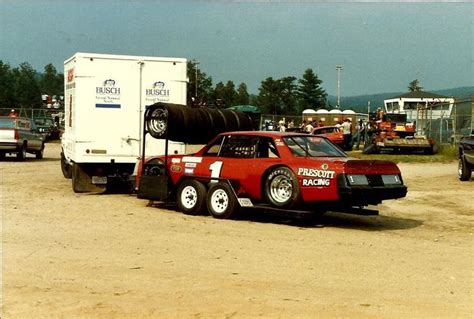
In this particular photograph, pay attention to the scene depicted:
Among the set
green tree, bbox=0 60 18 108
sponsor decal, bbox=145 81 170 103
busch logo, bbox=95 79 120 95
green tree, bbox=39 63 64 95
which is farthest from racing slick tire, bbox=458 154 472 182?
green tree, bbox=39 63 64 95

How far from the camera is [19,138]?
27.6 m

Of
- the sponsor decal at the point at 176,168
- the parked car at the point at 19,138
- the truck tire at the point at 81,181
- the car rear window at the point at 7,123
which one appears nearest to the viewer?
the sponsor decal at the point at 176,168

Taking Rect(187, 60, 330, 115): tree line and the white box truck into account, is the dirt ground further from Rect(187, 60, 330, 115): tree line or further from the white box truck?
Rect(187, 60, 330, 115): tree line

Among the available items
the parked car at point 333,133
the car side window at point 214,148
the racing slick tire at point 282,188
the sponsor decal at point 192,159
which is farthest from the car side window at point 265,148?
the parked car at point 333,133

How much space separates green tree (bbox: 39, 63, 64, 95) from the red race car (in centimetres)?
7249

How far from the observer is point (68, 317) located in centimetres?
616

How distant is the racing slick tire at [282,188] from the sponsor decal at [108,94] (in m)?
5.24

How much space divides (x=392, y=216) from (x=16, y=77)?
73861 mm

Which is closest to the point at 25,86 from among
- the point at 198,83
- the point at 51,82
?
the point at 51,82

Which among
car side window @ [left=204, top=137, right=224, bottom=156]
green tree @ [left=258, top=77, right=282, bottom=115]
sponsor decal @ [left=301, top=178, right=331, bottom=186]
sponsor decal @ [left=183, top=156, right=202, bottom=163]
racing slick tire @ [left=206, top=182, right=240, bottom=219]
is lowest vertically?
racing slick tire @ [left=206, top=182, right=240, bottom=219]

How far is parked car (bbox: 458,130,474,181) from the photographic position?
20484 mm

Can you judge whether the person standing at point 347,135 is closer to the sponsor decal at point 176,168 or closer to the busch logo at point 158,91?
the busch logo at point 158,91

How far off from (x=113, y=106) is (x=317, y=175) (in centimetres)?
621

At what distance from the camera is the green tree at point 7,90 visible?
7581 centimetres
